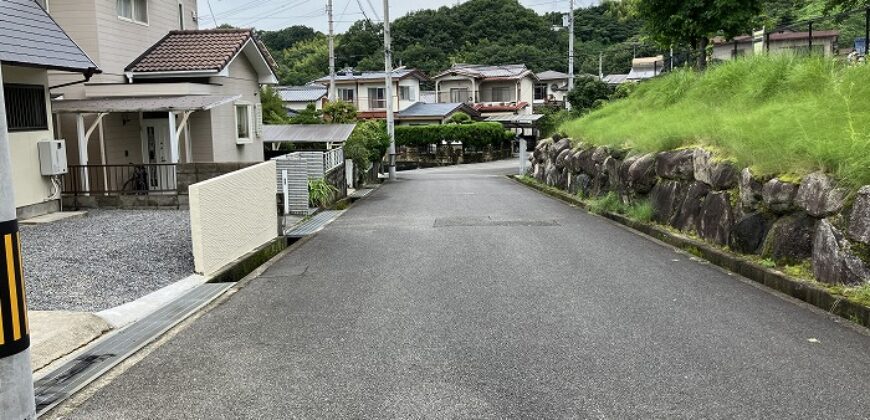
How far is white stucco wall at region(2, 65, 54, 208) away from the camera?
14.4m

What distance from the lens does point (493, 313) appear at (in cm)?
727

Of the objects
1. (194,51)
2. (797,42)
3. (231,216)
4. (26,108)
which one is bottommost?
(231,216)

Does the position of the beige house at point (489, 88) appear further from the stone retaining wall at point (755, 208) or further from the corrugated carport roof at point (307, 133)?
the stone retaining wall at point (755, 208)

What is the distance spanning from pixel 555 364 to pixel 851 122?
5.32 meters

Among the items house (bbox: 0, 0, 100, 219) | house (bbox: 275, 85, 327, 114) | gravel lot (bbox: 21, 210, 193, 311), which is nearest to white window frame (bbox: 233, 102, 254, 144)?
house (bbox: 0, 0, 100, 219)

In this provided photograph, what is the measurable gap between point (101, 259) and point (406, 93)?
190 ft

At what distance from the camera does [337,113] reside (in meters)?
35.5

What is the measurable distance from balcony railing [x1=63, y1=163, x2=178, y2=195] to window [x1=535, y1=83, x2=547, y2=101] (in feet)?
206

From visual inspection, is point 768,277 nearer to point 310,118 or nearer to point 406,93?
point 310,118

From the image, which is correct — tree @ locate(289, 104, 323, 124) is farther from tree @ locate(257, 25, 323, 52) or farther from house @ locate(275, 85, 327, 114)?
tree @ locate(257, 25, 323, 52)

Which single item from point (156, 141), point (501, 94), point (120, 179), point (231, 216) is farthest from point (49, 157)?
point (501, 94)

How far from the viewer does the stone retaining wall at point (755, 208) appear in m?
7.12

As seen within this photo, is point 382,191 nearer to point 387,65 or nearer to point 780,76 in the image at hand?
point 387,65

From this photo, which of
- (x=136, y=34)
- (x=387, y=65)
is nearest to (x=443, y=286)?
(x=136, y=34)
